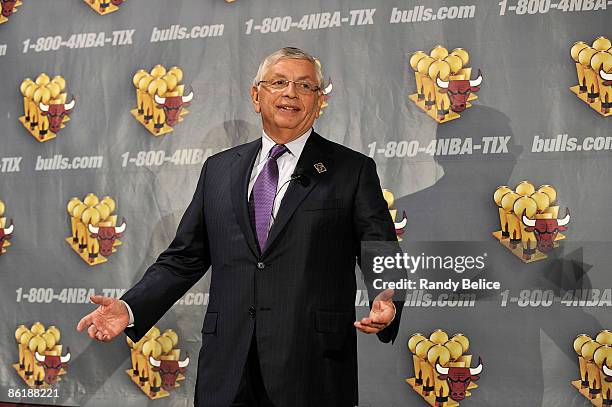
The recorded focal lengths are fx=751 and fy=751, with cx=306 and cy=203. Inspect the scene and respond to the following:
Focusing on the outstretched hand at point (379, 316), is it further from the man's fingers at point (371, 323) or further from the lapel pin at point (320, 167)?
the lapel pin at point (320, 167)

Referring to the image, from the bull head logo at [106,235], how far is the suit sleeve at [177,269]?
5.33ft

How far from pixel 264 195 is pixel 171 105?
1.77 meters

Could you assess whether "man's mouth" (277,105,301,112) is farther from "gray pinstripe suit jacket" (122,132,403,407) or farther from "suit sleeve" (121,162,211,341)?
"suit sleeve" (121,162,211,341)

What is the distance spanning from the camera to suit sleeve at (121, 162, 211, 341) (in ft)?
6.77

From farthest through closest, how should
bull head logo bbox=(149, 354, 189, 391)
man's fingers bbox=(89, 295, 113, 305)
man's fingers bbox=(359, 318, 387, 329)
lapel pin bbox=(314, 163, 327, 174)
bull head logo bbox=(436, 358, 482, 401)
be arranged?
bull head logo bbox=(149, 354, 189, 391) < bull head logo bbox=(436, 358, 482, 401) < lapel pin bbox=(314, 163, 327, 174) < man's fingers bbox=(89, 295, 113, 305) < man's fingers bbox=(359, 318, 387, 329)

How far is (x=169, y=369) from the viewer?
143 inches

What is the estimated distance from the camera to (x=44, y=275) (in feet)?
12.5

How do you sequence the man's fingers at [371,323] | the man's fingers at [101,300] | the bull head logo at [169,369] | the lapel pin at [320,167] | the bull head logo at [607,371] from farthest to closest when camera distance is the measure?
the bull head logo at [169,369] → the bull head logo at [607,371] → the lapel pin at [320,167] → the man's fingers at [101,300] → the man's fingers at [371,323]

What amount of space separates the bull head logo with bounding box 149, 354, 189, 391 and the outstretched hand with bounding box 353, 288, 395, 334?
6.43 ft

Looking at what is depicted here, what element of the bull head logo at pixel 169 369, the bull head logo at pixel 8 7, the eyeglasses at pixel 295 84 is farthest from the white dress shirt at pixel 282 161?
the bull head logo at pixel 8 7

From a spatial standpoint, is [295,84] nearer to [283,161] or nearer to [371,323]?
[283,161]

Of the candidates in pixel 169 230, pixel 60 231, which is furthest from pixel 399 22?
pixel 60 231

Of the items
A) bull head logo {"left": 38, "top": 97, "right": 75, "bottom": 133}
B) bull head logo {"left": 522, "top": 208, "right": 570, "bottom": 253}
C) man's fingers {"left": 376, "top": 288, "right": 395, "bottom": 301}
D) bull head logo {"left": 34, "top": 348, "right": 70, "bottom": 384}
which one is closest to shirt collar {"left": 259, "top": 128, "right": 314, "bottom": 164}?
man's fingers {"left": 376, "top": 288, "right": 395, "bottom": 301}

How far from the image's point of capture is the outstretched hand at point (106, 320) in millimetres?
1940
